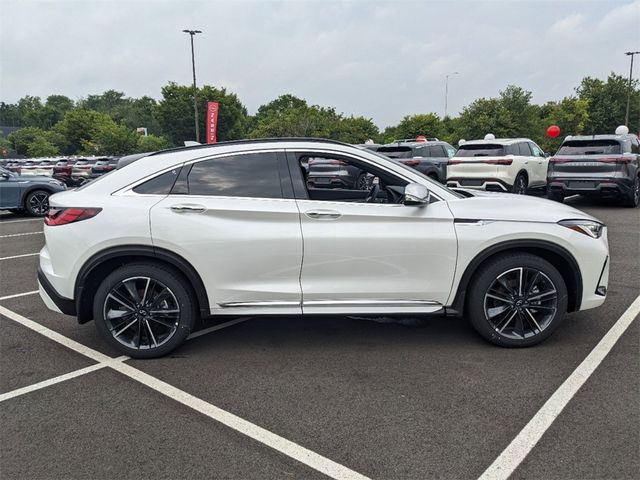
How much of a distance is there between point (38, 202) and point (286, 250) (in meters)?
11.3

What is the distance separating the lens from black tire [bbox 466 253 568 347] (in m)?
3.78

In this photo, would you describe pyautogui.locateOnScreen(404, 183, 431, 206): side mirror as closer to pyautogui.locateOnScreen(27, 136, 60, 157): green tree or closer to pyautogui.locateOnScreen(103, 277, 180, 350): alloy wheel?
pyautogui.locateOnScreen(103, 277, 180, 350): alloy wheel

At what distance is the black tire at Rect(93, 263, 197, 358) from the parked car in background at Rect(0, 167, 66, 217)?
9.74 meters

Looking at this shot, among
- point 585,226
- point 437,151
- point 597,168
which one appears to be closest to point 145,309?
point 585,226

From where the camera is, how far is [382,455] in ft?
8.48

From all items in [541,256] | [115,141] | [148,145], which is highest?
[115,141]

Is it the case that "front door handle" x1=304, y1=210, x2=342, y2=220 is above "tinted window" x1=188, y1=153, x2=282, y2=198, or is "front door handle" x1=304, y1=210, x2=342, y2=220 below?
below

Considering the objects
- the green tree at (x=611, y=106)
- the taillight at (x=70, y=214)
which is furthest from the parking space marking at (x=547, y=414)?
the green tree at (x=611, y=106)

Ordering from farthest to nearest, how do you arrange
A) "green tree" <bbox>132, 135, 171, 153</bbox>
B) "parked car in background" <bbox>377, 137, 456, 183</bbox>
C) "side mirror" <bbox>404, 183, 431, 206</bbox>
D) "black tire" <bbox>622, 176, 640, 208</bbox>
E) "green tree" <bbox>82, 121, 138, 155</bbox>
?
"green tree" <bbox>132, 135, 171, 153</bbox>, "green tree" <bbox>82, 121, 138, 155</bbox>, "parked car in background" <bbox>377, 137, 456, 183</bbox>, "black tire" <bbox>622, 176, 640, 208</bbox>, "side mirror" <bbox>404, 183, 431, 206</bbox>

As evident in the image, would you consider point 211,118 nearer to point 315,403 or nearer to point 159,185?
point 159,185

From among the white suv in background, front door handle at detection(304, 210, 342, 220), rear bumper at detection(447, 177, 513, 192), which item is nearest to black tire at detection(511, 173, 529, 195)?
the white suv in background

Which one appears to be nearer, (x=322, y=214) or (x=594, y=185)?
(x=322, y=214)

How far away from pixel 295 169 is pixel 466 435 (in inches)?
84.9

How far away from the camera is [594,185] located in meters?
11.0
